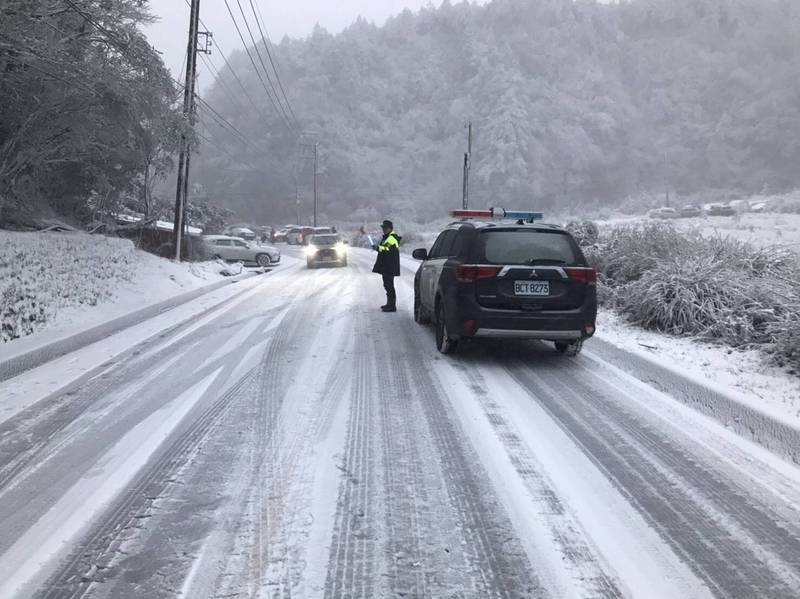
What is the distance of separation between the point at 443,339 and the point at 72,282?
25.7 feet

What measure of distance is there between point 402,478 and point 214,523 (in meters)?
1.14

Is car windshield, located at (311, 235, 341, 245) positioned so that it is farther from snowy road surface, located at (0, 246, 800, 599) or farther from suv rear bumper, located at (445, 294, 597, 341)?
snowy road surface, located at (0, 246, 800, 599)

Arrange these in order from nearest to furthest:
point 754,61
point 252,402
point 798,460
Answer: point 798,460 < point 252,402 < point 754,61

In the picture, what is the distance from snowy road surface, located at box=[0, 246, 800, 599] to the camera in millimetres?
2625

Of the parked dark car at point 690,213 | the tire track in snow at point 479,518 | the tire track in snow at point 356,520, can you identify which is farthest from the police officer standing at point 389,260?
the parked dark car at point 690,213

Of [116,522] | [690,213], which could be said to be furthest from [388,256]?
[690,213]

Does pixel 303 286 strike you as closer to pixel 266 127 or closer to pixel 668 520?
pixel 668 520

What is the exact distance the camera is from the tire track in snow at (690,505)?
2.70 meters

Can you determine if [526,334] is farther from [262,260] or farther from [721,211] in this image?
[721,211]

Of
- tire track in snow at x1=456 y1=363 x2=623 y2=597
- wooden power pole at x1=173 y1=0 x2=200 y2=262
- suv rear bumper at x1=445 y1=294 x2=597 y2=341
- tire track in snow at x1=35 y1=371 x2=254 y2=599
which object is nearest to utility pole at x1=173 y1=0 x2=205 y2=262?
wooden power pole at x1=173 y1=0 x2=200 y2=262

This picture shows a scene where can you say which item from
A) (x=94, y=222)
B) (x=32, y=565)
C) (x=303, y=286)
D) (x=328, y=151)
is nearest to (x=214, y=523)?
(x=32, y=565)

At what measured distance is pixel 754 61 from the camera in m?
134

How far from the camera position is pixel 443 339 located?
7.41 m

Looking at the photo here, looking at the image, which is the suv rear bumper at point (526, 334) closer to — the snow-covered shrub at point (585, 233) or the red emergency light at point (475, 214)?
the red emergency light at point (475, 214)
